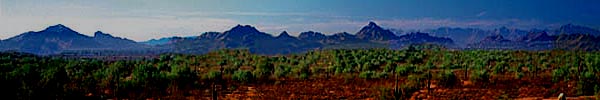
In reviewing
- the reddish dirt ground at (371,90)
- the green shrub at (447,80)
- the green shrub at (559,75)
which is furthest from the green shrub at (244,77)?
the green shrub at (559,75)

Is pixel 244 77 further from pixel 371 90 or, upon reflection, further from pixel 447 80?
pixel 447 80

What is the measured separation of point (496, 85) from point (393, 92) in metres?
8.94

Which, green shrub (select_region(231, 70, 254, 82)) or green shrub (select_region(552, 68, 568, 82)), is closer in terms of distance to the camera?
green shrub (select_region(552, 68, 568, 82))

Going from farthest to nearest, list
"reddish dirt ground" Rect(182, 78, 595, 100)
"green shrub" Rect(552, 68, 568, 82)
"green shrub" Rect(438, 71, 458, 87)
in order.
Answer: "green shrub" Rect(552, 68, 568, 82) < "green shrub" Rect(438, 71, 458, 87) < "reddish dirt ground" Rect(182, 78, 595, 100)

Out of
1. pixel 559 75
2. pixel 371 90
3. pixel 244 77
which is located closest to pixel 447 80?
pixel 371 90

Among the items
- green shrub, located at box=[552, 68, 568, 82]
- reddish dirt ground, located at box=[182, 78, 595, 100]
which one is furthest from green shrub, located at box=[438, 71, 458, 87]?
green shrub, located at box=[552, 68, 568, 82]

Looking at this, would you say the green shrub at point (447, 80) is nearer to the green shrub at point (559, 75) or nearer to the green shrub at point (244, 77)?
the green shrub at point (559, 75)

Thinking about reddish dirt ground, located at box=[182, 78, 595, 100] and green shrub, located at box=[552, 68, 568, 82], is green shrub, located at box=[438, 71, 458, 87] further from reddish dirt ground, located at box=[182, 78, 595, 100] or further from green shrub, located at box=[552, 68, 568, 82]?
green shrub, located at box=[552, 68, 568, 82]

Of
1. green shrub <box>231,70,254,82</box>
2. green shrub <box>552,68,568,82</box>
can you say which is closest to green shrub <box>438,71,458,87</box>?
green shrub <box>552,68,568,82</box>

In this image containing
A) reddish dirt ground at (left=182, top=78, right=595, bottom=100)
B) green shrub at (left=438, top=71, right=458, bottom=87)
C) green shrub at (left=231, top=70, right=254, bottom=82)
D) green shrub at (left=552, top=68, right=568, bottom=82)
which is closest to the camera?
reddish dirt ground at (left=182, top=78, right=595, bottom=100)

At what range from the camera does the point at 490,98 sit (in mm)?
21812

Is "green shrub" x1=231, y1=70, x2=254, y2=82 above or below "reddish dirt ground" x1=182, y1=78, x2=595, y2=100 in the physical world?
above

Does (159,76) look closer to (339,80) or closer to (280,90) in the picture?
→ (280,90)

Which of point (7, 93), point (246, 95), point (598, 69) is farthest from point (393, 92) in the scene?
point (598, 69)
